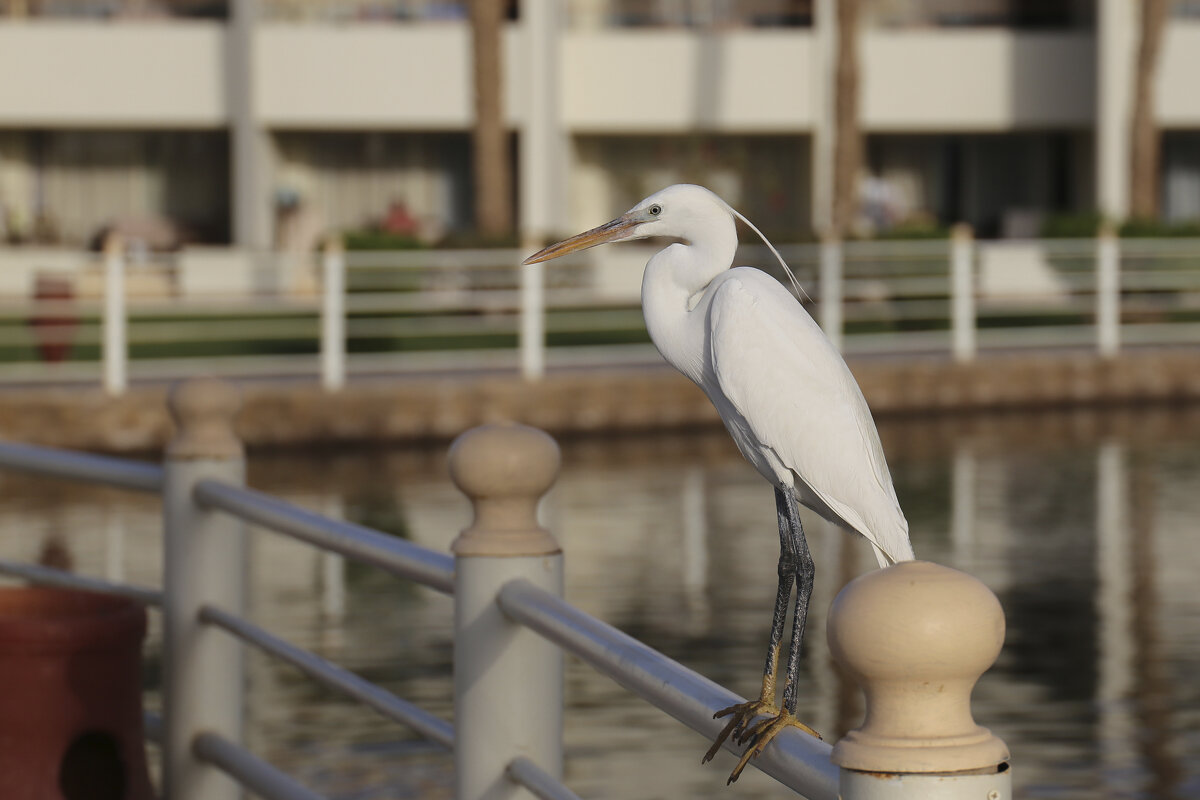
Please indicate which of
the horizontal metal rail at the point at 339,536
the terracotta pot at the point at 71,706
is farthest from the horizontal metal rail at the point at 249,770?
the horizontal metal rail at the point at 339,536

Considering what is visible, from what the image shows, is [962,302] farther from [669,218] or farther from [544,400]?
[669,218]

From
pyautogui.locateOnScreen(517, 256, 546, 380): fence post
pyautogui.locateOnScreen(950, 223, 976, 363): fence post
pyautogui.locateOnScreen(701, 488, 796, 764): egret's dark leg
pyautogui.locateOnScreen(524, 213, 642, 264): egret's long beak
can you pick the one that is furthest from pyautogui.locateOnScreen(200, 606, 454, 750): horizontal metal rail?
pyautogui.locateOnScreen(950, 223, 976, 363): fence post

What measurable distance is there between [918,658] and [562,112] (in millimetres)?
25834

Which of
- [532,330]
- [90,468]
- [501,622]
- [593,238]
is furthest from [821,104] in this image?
[593,238]

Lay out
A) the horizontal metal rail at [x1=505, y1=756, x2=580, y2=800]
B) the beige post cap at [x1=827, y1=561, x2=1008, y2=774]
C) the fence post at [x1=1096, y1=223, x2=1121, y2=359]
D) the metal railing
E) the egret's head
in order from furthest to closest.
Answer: the fence post at [x1=1096, y1=223, x2=1121, y2=359], the horizontal metal rail at [x1=505, y1=756, x2=580, y2=800], the egret's head, the metal railing, the beige post cap at [x1=827, y1=561, x2=1008, y2=774]

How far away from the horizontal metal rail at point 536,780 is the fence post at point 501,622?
0.03m

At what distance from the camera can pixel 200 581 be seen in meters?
4.30

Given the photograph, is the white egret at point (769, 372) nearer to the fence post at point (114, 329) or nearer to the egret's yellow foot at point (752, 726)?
the egret's yellow foot at point (752, 726)

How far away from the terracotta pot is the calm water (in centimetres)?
128

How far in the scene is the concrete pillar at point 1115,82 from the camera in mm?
26328

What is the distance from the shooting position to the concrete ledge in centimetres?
1314

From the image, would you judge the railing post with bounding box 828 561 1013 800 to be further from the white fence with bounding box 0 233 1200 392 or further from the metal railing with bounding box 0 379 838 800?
the white fence with bounding box 0 233 1200 392

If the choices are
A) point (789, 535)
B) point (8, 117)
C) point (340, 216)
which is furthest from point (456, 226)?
point (789, 535)

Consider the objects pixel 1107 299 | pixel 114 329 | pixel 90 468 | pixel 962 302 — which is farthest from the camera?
pixel 1107 299
